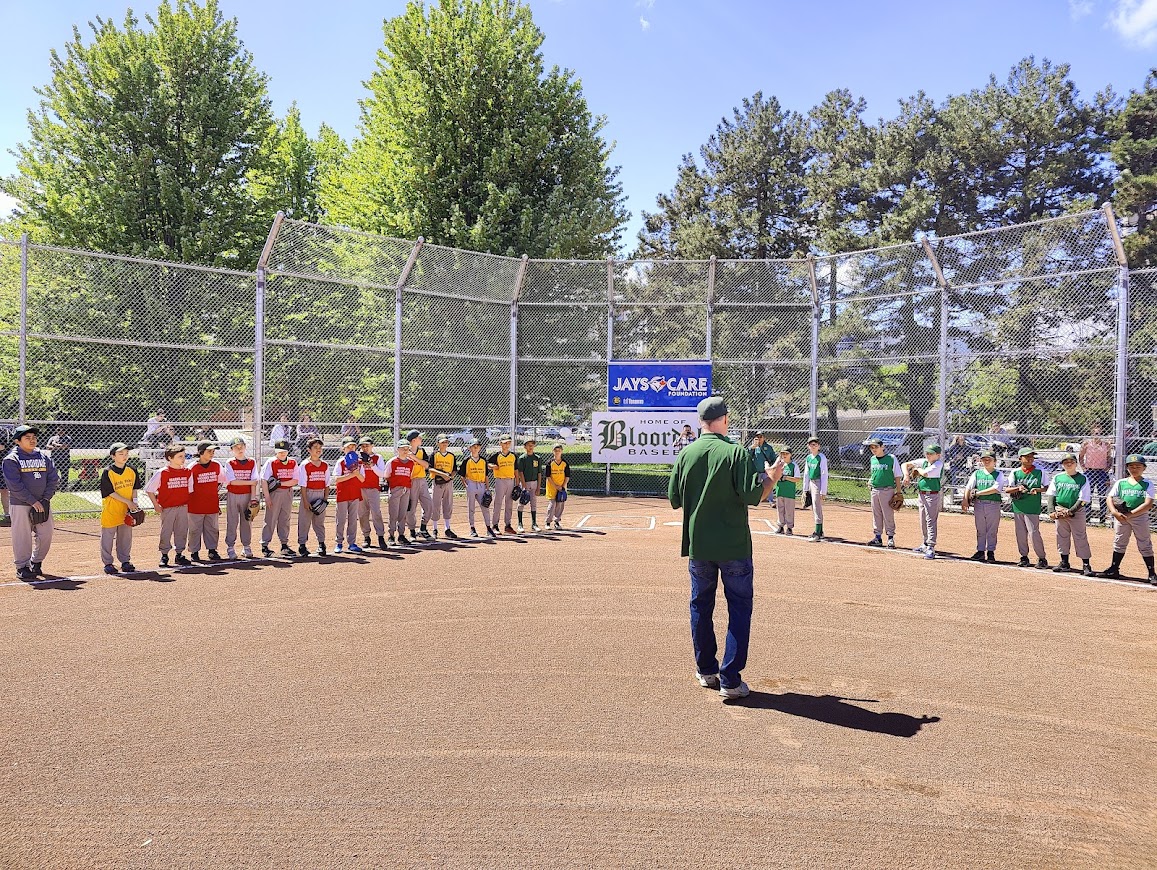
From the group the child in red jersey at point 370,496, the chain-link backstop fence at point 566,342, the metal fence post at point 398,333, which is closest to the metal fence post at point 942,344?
the chain-link backstop fence at point 566,342

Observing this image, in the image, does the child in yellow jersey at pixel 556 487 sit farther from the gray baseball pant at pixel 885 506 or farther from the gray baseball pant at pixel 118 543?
the gray baseball pant at pixel 118 543

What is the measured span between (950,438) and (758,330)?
16.1 ft

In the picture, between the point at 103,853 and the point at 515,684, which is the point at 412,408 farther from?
the point at 103,853

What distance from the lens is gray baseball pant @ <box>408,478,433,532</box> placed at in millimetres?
13008

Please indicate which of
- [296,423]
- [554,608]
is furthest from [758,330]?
[554,608]

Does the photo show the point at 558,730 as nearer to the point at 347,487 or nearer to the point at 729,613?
the point at 729,613

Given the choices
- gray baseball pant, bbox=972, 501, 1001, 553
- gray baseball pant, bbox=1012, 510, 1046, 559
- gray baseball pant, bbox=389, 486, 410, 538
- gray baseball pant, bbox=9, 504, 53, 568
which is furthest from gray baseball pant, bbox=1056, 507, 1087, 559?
gray baseball pant, bbox=9, 504, 53, 568

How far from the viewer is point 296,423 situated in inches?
605

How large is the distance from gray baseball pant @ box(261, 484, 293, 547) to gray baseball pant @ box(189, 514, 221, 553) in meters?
0.66

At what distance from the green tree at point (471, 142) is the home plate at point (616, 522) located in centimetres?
915

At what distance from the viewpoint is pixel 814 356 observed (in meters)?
18.4

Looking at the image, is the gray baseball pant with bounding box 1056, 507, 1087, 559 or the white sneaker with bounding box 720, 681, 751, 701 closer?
the white sneaker with bounding box 720, 681, 751, 701

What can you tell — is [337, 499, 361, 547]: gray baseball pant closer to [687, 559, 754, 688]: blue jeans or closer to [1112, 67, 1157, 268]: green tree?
[687, 559, 754, 688]: blue jeans

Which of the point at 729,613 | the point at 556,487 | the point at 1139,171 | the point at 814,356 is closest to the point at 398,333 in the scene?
the point at 556,487
